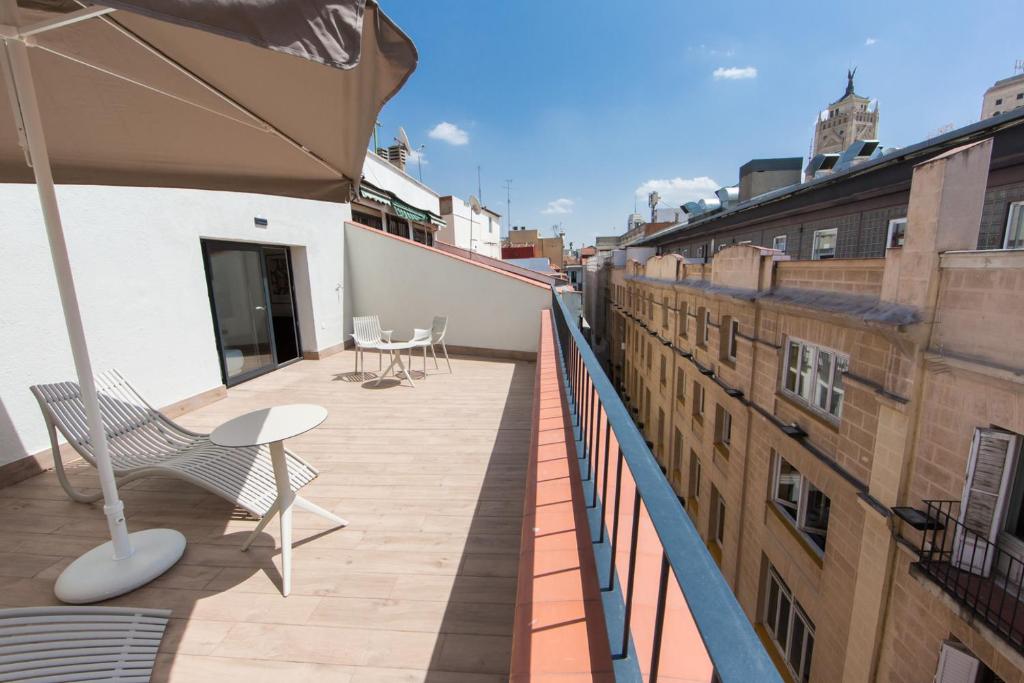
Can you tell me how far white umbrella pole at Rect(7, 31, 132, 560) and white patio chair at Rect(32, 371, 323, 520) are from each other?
1.52 ft

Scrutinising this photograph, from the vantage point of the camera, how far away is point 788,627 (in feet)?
28.6

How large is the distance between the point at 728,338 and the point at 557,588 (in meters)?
12.7

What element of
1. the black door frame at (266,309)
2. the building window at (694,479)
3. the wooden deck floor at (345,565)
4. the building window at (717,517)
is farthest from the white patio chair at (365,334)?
the building window at (694,479)

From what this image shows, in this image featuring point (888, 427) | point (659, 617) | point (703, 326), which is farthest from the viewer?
point (703, 326)

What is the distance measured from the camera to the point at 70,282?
195 cm

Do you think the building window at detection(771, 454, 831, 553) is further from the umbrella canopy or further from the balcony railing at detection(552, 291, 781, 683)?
the umbrella canopy

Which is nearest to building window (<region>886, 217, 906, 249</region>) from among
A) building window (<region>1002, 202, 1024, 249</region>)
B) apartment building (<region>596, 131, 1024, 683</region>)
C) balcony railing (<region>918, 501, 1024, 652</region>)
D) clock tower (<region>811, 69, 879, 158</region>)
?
apartment building (<region>596, 131, 1024, 683</region>)

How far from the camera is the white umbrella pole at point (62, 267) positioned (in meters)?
1.68

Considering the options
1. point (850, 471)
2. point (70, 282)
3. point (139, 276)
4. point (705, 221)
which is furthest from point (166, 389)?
point (705, 221)

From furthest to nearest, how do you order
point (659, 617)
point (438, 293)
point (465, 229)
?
point (465, 229), point (438, 293), point (659, 617)

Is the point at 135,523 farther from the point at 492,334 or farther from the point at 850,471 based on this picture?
the point at 850,471

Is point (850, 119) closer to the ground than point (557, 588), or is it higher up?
higher up

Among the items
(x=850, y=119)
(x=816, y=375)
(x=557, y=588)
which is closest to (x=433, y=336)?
(x=557, y=588)

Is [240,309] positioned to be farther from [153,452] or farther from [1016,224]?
[1016,224]
